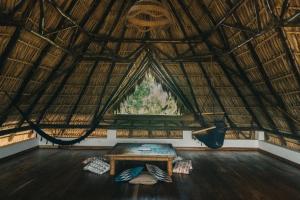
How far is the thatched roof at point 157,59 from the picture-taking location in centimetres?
517

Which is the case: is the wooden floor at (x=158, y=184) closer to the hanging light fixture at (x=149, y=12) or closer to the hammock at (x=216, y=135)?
the hammock at (x=216, y=135)

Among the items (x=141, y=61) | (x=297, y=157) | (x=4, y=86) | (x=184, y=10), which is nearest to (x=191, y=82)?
(x=141, y=61)

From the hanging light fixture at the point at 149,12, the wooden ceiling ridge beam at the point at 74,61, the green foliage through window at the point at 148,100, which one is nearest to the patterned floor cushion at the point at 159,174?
the hanging light fixture at the point at 149,12

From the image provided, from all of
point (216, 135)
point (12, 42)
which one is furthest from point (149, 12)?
point (216, 135)

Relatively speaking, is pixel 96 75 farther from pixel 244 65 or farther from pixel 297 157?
pixel 297 157

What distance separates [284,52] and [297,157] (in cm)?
360

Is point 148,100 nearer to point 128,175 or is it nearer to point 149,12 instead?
point 128,175

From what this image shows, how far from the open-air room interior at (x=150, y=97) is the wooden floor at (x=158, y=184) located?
3 centimetres

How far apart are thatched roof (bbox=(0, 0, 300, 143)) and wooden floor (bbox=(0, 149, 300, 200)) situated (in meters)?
1.24

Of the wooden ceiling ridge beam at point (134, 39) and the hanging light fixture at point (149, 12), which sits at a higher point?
the wooden ceiling ridge beam at point (134, 39)

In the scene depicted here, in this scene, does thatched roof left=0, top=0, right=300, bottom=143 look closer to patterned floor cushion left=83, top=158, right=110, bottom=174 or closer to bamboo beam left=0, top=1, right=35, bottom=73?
bamboo beam left=0, top=1, right=35, bottom=73

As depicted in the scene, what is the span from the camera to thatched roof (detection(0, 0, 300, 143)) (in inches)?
204

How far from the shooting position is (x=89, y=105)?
923 cm

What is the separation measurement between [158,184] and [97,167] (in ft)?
6.30
